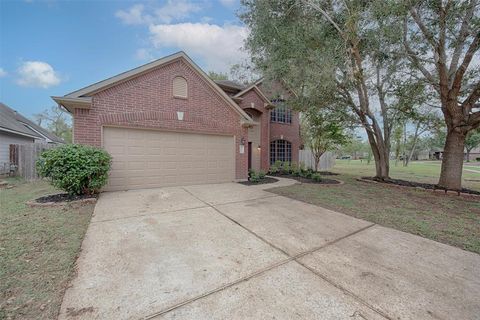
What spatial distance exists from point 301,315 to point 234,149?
26.3 ft

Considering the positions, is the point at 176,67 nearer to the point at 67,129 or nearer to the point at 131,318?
the point at 131,318

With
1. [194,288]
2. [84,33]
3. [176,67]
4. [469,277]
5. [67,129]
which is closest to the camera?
[194,288]

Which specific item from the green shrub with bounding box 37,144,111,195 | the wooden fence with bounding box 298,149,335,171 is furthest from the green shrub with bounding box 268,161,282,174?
the green shrub with bounding box 37,144,111,195

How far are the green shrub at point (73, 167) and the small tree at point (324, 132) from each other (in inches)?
374

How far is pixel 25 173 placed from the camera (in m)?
9.91

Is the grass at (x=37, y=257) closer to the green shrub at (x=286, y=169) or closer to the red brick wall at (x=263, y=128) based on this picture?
the red brick wall at (x=263, y=128)

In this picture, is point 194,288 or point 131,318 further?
point 194,288

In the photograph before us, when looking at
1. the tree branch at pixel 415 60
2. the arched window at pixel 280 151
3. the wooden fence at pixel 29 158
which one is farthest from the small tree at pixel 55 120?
the tree branch at pixel 415 60

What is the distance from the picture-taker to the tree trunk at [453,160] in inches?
292

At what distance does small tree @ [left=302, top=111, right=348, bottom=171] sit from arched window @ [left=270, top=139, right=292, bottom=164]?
6.52 feet

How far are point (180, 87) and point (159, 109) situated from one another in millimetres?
1292

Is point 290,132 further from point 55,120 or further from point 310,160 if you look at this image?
point 55,120

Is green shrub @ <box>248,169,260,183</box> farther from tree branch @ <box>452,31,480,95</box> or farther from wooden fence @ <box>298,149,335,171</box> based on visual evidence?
tree branch @ <box>452,31,480,95</box>

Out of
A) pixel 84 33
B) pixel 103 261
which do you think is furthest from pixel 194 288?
pixel 84 33
